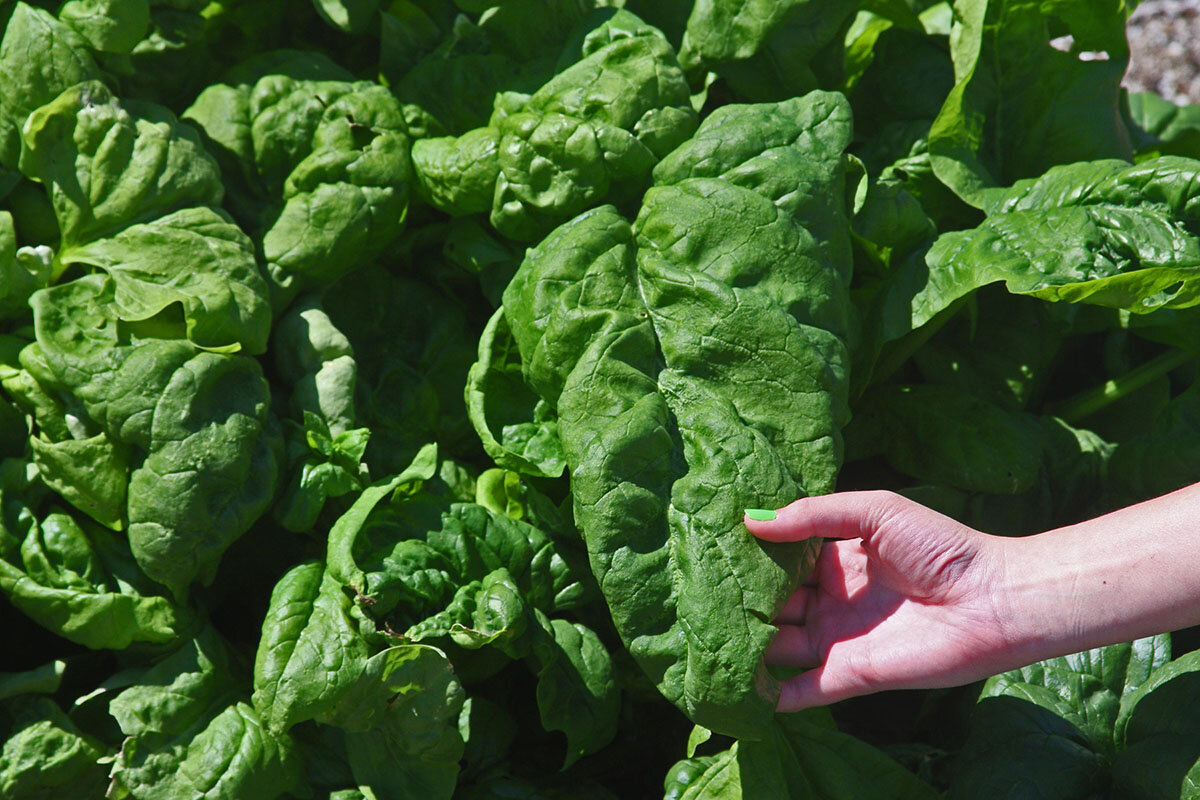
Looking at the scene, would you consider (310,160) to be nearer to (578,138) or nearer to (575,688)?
(578,138)

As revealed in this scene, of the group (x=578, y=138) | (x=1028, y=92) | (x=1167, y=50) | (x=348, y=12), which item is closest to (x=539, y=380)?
(x=578, y=138)

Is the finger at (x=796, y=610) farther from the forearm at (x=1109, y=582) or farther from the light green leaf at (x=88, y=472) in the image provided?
the light green leaf at (x=88, y=472)

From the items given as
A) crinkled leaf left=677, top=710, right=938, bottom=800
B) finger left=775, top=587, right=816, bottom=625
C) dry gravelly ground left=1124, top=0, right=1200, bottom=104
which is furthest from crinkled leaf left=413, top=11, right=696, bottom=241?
dry gravelly ground left=1124, top=0, right=1200, bottom=104

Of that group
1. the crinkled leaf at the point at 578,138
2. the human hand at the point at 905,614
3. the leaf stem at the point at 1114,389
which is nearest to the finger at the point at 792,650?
the human hand at the point at 905,614

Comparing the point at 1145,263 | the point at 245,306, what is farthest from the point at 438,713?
the point at 1145,263

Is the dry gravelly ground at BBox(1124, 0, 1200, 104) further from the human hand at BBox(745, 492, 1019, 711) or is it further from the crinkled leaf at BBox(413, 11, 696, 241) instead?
the human hand at BBox(745, 492, 1019, 711)
